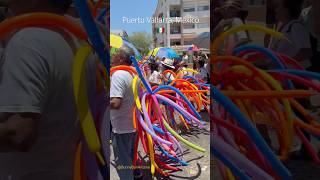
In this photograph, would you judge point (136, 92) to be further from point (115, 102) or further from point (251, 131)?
point (251, 131)

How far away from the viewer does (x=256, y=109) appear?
160 centimetres

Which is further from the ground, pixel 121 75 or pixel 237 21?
pixel 237 21

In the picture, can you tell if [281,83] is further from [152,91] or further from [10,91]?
[152,91]

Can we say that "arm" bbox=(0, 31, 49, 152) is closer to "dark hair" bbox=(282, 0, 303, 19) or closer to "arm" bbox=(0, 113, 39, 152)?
"arm" bbox=(0, 113, 39, 152)

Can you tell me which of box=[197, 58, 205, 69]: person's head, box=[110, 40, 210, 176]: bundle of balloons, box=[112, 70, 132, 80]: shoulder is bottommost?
box=[110, 40, 210, 176]: bundle of balloons

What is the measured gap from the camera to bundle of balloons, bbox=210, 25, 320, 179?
5.16ft

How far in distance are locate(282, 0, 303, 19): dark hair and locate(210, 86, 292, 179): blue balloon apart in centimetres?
48

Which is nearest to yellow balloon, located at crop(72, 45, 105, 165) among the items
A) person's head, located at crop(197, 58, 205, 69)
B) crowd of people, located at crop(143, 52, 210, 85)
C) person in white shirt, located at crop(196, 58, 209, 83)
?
crowd of people, located at crop(143, 52, 210, 85)

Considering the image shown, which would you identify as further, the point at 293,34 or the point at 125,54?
the point at 125,54

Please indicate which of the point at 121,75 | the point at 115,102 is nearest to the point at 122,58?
the point at 121,75

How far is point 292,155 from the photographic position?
63.6 inches

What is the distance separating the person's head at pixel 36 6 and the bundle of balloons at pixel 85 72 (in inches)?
0.9

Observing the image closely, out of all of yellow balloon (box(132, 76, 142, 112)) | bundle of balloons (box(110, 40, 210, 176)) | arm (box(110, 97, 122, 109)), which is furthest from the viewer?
bundle of balloons (box(110, 40, 210, 176))

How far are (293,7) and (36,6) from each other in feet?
3.69
